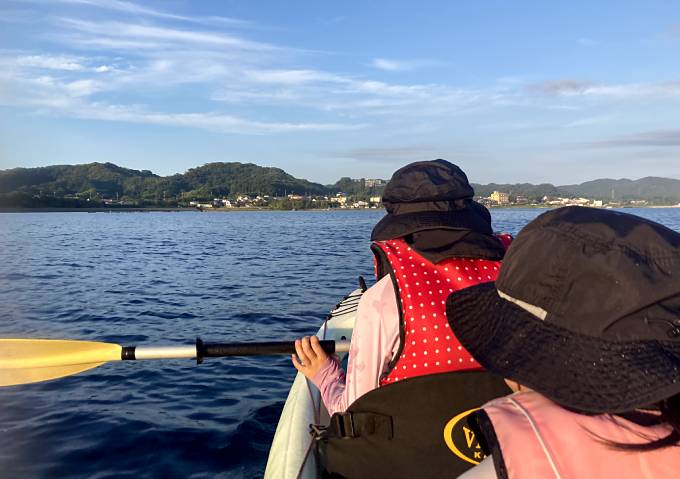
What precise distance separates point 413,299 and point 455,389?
0.37m

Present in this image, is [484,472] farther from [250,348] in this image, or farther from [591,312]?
[250,348]

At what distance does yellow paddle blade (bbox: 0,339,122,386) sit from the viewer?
4.32 meters

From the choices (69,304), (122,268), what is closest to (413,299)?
(69,304)

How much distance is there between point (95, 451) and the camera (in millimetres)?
5309

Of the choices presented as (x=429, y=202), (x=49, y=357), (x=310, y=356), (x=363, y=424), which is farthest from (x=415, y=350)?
(x=49, y=357)

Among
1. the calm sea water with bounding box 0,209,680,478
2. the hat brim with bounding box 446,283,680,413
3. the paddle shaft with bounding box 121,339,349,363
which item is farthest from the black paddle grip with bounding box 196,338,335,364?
the hat brim with bounding box 446,283,680,413

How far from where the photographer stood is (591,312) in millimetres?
1089

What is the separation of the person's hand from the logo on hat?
0.92 meters

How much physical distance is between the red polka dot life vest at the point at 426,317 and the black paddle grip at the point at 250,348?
126 centimetres

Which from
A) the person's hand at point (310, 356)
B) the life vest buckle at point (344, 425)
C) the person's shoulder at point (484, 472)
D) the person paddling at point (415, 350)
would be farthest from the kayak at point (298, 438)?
the person's shoulder at point (484, 472)

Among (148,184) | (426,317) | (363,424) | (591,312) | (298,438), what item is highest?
(148,184)

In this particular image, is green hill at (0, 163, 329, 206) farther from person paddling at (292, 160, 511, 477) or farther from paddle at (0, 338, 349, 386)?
person paddling at (292, 160, 511, 477)

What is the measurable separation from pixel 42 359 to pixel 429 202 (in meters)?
3.61

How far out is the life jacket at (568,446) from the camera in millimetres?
1046
